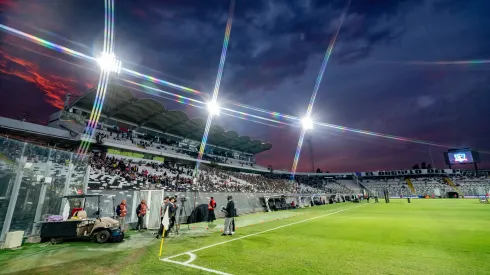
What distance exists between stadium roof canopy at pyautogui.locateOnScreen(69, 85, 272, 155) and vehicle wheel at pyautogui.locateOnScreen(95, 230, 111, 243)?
31.0 metres

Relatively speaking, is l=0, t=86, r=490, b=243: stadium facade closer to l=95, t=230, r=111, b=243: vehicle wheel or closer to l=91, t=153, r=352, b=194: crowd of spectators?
l=91, t=153, r=352, b=194: crowd of spectators

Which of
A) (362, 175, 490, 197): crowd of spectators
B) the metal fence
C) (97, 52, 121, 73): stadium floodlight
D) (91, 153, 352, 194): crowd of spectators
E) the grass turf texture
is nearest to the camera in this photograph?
the grass turf texture

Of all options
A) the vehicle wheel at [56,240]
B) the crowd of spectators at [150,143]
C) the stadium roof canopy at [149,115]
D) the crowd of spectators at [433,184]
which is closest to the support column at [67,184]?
the vehicle wheel at [56,240]

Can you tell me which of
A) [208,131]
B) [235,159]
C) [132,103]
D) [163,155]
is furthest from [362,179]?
[132,103]

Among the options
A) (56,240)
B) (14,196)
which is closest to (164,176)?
(56,240)

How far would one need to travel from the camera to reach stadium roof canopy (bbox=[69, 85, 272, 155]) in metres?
36.5

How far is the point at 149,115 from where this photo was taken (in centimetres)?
4350

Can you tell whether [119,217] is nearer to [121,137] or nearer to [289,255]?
[289,255]

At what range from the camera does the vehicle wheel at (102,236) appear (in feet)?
29.9

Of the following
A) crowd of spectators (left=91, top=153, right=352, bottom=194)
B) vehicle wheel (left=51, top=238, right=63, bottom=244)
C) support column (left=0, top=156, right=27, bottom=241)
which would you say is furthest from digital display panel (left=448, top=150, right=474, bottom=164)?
support column (left=0, top=156, right=27, bottom=241)

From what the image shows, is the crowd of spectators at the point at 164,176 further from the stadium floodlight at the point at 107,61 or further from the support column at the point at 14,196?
the support column at the point at 14,196

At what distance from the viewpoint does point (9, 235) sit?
321 inches

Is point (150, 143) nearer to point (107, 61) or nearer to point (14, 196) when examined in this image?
point (107, 61)

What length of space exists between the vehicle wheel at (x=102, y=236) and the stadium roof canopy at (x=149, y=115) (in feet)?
102
